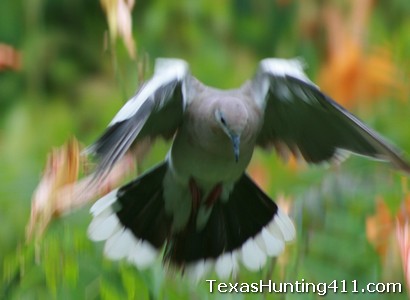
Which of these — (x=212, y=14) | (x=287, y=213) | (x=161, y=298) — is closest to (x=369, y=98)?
(x=212, y=14)

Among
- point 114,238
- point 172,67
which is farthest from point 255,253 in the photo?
point 172,67

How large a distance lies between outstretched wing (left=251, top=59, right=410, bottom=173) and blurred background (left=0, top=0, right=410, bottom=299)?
0.05 m

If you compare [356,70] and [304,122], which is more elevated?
[304,122]

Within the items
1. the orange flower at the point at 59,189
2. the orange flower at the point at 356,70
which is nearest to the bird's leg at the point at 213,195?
the orange flower at the point at 59,189

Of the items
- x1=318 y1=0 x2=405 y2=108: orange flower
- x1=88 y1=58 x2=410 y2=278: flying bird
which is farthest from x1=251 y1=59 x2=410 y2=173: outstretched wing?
x1=318 y1=0 x2=405 y2=108: orange flower

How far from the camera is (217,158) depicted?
1.91 metres

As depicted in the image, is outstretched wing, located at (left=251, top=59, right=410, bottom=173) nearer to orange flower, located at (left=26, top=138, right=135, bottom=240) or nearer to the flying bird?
the flying bird

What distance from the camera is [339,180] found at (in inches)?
68.5

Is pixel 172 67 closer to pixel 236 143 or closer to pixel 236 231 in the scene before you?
pixel 236 143

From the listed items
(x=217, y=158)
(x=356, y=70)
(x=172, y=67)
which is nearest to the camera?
(x=172, y=67)

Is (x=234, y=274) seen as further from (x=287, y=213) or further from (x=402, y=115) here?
(x=402, y=115)

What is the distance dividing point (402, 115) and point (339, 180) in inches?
47.9

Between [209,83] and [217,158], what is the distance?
3.81 feet

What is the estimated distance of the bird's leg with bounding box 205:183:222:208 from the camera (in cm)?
197
